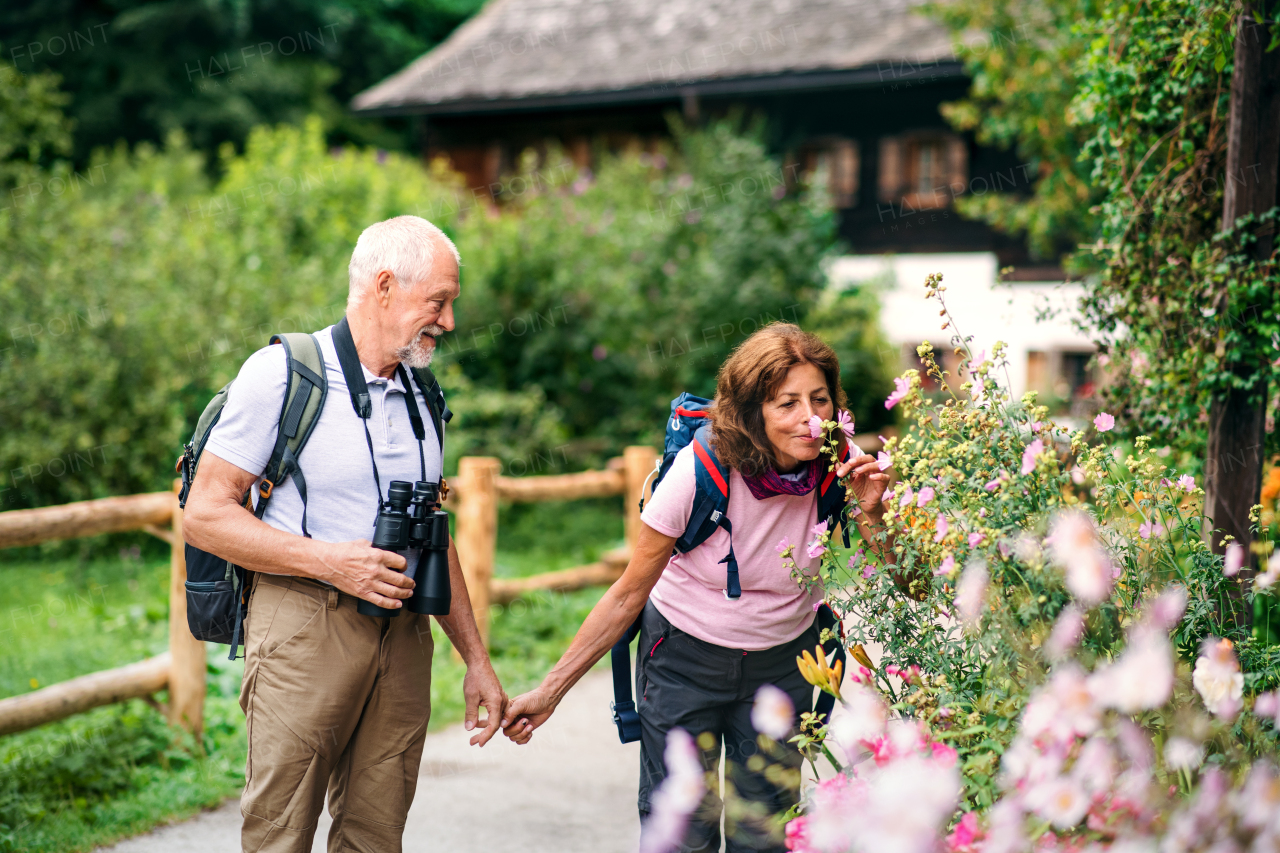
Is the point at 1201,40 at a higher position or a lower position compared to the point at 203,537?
higher

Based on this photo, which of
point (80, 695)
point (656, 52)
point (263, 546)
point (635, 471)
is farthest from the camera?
point (656, 52)

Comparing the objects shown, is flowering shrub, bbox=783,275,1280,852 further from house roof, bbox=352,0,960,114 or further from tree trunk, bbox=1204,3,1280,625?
house roof, bbox=352,0,960,114

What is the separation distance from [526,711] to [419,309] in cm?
102

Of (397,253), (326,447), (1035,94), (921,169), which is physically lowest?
(326,447)

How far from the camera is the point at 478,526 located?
6125 millimetres

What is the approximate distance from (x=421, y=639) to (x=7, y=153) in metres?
8.02

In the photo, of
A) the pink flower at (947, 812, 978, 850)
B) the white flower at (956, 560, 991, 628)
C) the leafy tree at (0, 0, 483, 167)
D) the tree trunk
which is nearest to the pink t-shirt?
the white flower at (956, 560, 991, 628)

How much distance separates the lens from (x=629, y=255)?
1099cm

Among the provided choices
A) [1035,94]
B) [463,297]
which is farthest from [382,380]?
[463,297]

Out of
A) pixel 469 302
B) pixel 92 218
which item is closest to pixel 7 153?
pixel 92 218

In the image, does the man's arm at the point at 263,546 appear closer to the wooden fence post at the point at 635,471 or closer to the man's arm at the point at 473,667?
the man's arm at the point at 473,667

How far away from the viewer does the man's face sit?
8.00 feet

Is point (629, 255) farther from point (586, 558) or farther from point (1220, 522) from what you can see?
point (1220, 522)

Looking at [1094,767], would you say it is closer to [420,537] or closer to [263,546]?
[420,537]
